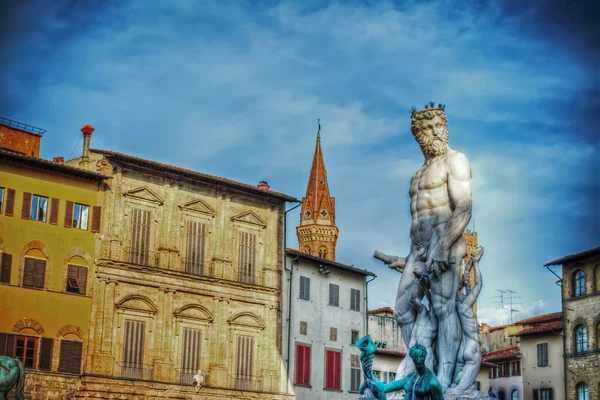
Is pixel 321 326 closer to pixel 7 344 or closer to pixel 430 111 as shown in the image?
pixel 7 344

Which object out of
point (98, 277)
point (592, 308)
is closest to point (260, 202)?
point (98, 277)

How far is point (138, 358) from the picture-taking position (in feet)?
145

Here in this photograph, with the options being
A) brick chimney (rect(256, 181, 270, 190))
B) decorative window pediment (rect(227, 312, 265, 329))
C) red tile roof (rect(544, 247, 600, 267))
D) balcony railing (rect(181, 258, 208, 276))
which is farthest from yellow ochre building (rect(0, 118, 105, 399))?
red tile roof (rect(544, 247, 600, 267))

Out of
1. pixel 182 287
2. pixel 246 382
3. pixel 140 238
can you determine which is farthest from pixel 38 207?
pixel 246 382

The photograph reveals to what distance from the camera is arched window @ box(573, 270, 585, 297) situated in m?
54.5

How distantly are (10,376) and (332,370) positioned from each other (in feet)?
140

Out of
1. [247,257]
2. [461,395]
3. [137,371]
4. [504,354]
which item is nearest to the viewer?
[461,395]

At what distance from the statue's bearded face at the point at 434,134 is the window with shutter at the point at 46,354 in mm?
30178

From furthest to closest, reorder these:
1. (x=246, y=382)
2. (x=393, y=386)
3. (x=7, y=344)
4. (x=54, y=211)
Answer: (x=246, y=382), (x=54, y=211), (x=7, y=344), (x=393, y=386)

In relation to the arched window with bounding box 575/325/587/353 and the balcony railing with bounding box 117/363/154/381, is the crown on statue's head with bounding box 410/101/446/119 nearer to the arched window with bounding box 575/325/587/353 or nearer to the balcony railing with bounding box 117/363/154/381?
the balcony railing with bounding box 117/363/154/381

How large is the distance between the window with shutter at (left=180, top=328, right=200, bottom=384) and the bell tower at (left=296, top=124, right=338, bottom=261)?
209 feet

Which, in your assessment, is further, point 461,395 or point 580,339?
point 580,339

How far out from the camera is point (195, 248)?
4747 centimetres

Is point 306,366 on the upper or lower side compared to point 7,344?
upper
